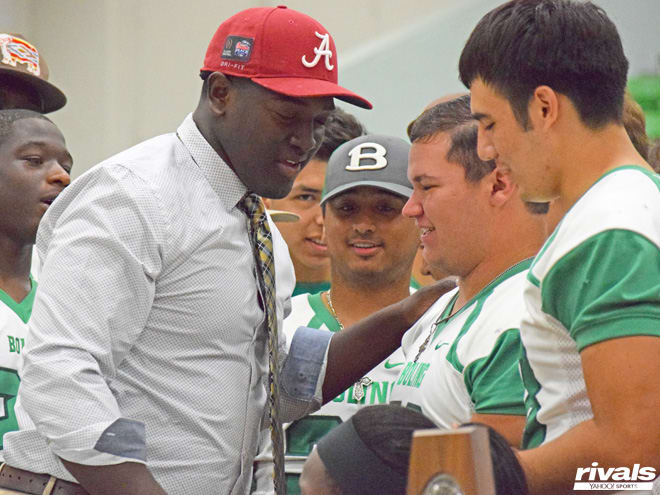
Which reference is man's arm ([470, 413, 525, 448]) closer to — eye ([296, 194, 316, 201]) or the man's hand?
the man's hand

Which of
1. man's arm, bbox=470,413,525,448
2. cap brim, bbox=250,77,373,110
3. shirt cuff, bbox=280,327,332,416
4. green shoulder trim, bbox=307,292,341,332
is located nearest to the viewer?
man's arm, bbox=470,413,525,448

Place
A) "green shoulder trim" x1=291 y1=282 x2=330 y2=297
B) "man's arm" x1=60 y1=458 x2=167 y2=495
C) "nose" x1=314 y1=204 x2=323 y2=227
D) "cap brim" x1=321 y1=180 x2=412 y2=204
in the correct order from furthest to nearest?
"green shoulder trim" x1=291 y1=282 x2=330 y2=297, "nose" x1=314 y1=204 x2=323 y2=227, "cap brim" x1=321 y1=180 x2=412 y2=204, "man's arm" x1=60 y1=458 x2=167 y2=495

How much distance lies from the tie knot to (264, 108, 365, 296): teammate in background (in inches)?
54.3

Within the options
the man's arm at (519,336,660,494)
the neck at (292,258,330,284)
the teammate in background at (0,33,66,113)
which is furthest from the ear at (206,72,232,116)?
the neck at (292,258,330,284)

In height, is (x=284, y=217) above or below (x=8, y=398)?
above

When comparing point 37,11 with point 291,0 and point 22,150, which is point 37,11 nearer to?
point 291,0

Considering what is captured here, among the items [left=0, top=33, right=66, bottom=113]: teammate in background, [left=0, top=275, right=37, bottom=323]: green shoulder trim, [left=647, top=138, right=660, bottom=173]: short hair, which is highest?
[left=0, top=33, right=66, bottom=113]: teammate in background

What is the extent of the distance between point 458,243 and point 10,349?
1.33m

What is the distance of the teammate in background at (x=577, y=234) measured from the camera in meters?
1.28

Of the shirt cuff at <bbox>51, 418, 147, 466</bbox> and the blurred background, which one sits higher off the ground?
the blurred background

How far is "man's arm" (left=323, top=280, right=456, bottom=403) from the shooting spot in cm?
250

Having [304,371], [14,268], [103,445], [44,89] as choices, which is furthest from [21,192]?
[103,445]

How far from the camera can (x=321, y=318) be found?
3.11m

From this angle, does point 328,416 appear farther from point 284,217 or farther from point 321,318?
point 284,217
